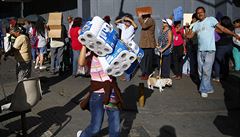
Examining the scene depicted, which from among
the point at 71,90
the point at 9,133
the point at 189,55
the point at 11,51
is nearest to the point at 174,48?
the point at 189,55

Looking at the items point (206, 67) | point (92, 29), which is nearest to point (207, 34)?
point (206, 67)

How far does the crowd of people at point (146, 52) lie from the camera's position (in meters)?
4.42

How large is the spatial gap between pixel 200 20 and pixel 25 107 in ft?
14.8

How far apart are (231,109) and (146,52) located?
3.49m

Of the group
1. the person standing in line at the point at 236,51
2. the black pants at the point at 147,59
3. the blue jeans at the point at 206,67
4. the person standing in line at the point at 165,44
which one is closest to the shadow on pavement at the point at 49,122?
the blue jeans at the point at 206,67

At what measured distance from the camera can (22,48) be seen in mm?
7469

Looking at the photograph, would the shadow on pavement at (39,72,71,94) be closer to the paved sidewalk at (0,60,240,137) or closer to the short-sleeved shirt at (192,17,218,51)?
the paved sidewalk at (0,60,240,137)

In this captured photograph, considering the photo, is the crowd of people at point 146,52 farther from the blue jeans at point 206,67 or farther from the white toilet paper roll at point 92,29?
the white toilet paper roll at point 92,29

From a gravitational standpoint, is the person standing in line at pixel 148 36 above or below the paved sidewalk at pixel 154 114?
above

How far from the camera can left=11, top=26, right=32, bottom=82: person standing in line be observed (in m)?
7.38

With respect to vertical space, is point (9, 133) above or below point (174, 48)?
below

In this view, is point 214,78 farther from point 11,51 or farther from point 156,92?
point 11,51

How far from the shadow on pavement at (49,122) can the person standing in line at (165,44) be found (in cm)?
309

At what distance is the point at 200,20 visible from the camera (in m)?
7.92
